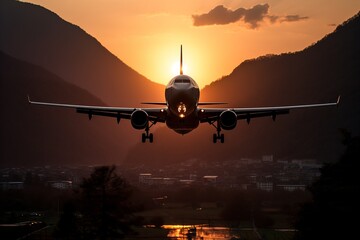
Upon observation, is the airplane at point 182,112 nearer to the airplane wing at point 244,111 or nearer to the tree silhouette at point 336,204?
the airplane wing at point 244,111

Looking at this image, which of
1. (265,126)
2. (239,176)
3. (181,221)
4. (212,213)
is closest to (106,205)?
(181,221)

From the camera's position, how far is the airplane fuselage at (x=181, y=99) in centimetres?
4809

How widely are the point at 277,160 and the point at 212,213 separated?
87.3m

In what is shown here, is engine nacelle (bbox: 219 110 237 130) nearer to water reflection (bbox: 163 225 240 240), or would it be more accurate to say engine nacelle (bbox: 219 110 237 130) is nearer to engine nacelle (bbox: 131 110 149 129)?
engine nacelle (bbox: 131 110 149 129)

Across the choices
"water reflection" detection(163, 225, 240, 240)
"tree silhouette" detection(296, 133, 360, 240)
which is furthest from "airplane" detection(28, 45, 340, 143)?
"water reflection" detection(163, 225, 240, 240)

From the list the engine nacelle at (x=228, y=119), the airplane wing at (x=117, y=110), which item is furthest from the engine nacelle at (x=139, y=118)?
the engine nacelle at (x=228, y=119)

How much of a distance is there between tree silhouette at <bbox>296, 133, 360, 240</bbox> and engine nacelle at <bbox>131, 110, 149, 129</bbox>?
1620cm

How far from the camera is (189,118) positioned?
51.5m

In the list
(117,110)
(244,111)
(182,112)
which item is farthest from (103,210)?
(244,111)

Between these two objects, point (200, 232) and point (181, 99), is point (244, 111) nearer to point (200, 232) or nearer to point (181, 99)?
point (181, 99)

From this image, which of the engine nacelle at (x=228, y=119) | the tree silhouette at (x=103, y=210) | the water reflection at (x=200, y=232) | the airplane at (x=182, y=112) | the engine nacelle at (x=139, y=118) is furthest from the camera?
the water reflection at (x=200, y=232)

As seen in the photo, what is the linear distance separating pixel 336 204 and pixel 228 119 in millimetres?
11208

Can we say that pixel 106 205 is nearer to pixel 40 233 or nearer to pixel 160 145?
pixel 40 233

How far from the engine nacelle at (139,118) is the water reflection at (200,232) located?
59.3 feet
